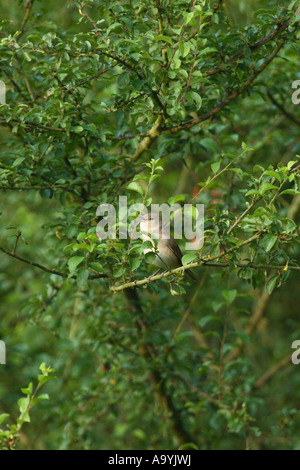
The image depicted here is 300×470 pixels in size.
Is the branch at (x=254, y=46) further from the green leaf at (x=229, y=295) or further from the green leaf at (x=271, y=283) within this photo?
the green leaf at (x=229, y=295)

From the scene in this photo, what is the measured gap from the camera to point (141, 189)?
9.03 ft

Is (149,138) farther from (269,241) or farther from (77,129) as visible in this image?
(269,241)

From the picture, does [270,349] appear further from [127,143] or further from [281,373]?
[127,143]

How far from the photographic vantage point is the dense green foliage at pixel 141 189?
2842 mm

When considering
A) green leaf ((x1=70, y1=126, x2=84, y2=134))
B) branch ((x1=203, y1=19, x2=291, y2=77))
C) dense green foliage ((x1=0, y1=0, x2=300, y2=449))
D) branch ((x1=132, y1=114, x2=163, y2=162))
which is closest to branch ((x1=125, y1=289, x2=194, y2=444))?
dense green foliage ((x1=0, y1=0, x2=300, y2=449))

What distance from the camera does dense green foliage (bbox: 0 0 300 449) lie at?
9.32 ft

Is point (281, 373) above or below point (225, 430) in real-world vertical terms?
above

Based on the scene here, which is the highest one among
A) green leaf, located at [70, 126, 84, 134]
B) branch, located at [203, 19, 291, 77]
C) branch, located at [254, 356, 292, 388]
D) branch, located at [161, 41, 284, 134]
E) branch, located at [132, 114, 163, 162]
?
branch, located at [203, 19, 291, 77]

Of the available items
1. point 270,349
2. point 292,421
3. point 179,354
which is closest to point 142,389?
point 179,354

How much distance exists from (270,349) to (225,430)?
10.1 ft

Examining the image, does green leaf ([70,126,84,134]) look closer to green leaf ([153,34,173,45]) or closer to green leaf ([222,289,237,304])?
green leaf ([153,34,173,45])

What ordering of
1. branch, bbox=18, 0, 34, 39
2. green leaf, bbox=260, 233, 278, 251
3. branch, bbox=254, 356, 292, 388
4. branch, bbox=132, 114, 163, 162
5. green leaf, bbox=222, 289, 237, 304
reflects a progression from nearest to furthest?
green leaf, bbox=260, 233, 278, 251, branch, bbox=132, 114, 163, 162, branch, bbox=18, 0, 34, 39, green leaf, bbox=222, 289, 237, 304, branch, bbox=254, 356, 292, 388

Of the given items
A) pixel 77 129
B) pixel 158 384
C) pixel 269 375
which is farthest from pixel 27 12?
pixel 269 375
